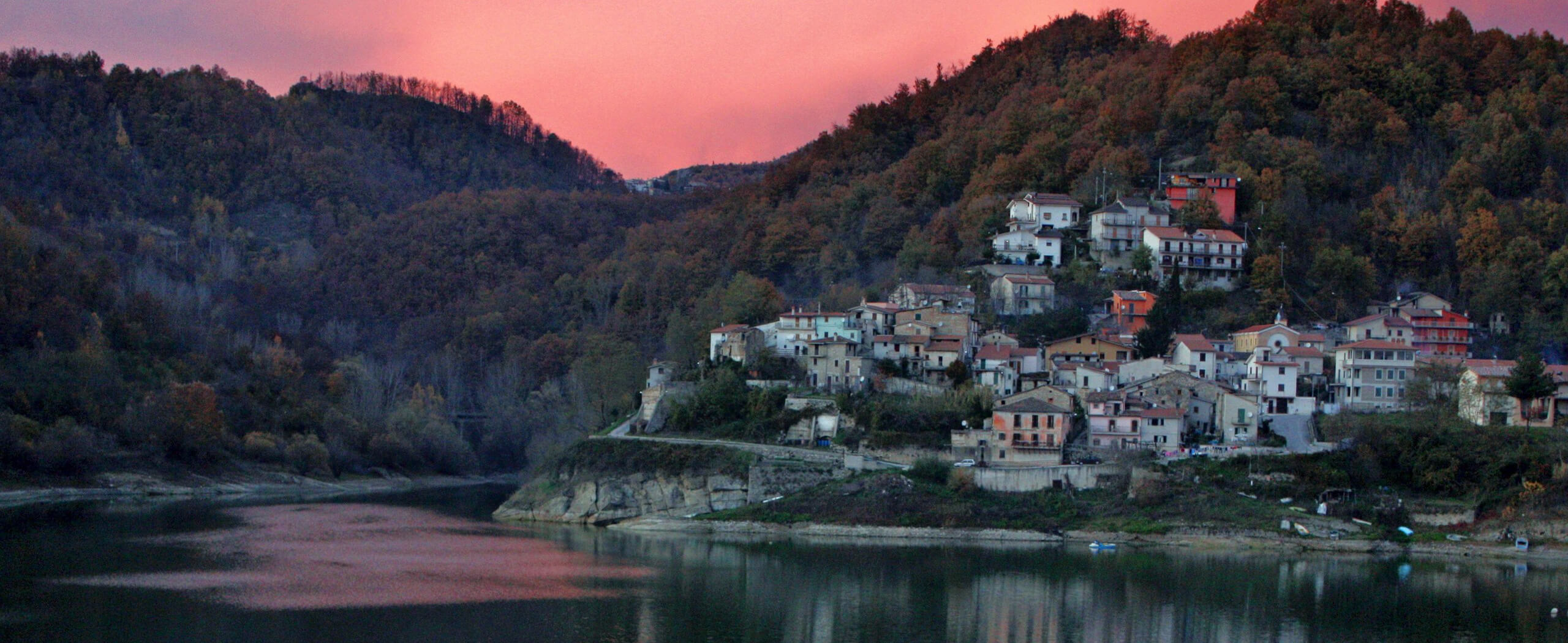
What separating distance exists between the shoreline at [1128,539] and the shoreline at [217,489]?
Result: 2517 cm

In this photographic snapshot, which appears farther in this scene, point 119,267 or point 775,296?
point 119,267

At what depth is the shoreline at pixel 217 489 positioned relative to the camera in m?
58.1

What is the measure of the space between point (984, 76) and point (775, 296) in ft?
147

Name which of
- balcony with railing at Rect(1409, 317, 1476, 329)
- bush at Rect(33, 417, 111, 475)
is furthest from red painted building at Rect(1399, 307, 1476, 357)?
bush at Rect(33, 417, 111, 475)

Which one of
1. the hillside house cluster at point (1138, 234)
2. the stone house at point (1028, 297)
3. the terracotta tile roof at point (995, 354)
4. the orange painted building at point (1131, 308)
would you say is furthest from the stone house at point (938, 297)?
the hillside house cluster at point (1138, 234)

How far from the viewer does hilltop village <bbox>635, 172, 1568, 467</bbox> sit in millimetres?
48344

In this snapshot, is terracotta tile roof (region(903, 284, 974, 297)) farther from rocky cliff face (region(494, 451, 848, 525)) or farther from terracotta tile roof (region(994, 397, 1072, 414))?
rocky cliff face (region(494, 451, 848, 525))

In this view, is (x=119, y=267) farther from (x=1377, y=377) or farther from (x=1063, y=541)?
(x=1377, y=377)

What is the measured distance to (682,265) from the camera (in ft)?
275

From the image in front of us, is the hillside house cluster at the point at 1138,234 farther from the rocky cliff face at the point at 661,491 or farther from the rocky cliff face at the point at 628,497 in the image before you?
the rocky cliff face at the point at 628,497

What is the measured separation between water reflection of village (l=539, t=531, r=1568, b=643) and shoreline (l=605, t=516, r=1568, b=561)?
94 cm

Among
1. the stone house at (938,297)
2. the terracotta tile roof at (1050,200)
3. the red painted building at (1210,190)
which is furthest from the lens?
the terracotta tile roof at (1050,200)

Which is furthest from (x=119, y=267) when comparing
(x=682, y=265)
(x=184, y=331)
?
(x=682, y=265)

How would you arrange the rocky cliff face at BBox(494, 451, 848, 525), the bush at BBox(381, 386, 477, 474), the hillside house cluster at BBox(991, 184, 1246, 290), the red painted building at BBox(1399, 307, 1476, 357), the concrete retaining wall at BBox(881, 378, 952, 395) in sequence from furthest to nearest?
the bush at BBox(381, 386, 477, 474), the hillside house cluster at BBox(991, 184, 1246, 290), the red painted building at BBox(1399, 307, 1476, 357), the concrete retaining wall at BBox(881, 378, 952, 395), the rocky cliff face at BBox(494, 451, 848, 525)
